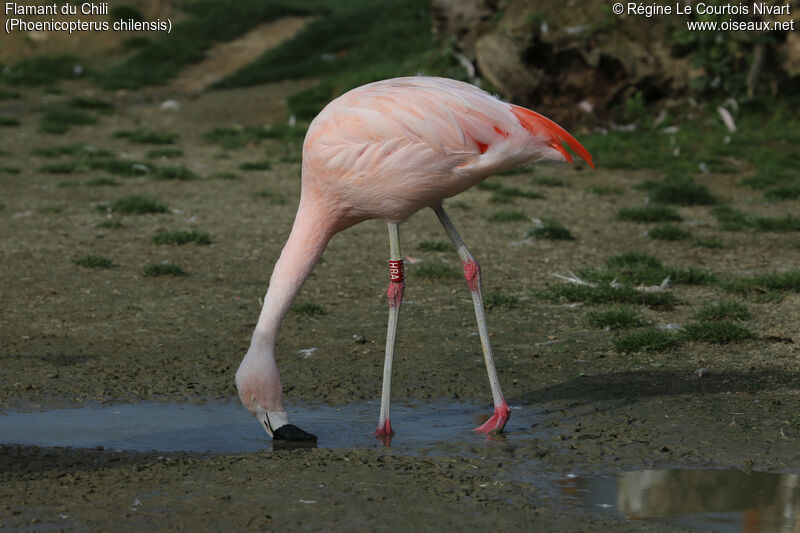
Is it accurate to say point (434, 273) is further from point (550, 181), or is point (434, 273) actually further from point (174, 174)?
point (174, 174)

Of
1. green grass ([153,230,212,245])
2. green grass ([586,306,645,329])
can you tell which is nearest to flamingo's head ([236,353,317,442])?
green grass ([586,306,645,329])

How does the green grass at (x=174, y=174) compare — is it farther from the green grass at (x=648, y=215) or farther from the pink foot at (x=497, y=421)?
the pink foot at (x=497, y=421)

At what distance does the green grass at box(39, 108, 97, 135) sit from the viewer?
48.1ft

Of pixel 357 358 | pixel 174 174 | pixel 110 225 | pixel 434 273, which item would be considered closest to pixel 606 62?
pixel 174 174

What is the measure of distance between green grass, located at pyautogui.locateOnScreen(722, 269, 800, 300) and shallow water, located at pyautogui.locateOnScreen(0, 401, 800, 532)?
2.68 metres

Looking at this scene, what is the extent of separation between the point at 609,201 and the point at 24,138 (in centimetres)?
798

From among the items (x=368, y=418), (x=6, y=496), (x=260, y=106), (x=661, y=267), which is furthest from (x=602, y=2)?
(x=6, y=496)

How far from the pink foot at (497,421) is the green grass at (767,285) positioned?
296cm

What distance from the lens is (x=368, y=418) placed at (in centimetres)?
516

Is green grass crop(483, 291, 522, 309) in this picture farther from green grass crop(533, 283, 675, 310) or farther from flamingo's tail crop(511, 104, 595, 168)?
flamingo's tail crop(511, 104, 595, 168)

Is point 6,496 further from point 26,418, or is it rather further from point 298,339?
point 298,339

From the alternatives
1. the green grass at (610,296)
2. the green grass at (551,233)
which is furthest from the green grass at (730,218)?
the green grass at (610,296)

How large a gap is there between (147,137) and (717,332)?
9.67 meters

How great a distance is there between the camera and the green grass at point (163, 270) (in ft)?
25.7
